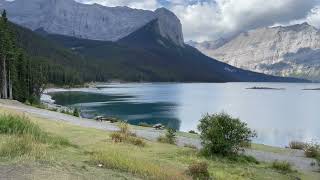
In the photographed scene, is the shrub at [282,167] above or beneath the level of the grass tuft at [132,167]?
beneath

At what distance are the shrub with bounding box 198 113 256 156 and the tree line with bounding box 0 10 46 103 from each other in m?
58.4

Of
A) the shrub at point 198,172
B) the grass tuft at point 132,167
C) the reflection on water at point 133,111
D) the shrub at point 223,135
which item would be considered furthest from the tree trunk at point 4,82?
the grass tuft at point 132,167

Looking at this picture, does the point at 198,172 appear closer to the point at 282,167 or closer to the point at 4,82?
the point at 282,167

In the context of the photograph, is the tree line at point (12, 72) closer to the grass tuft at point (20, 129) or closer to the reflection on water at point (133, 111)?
the reflection on water at point (133, 111)

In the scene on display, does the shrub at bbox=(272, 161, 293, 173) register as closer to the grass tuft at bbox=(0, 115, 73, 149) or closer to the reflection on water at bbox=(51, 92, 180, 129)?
the grass tuft at bbox=(0, 115, 73, 149)

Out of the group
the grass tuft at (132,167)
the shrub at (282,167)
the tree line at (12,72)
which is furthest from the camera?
the tree line at (12,72)

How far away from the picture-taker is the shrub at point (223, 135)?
2594 centimetres

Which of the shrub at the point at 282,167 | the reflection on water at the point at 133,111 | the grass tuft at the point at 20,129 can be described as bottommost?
→ the reflection on water at the point at 133,111

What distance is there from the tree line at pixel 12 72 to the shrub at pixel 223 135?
5839 centimetres

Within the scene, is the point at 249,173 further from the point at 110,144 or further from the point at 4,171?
the point at 4,171

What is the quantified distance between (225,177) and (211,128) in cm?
680

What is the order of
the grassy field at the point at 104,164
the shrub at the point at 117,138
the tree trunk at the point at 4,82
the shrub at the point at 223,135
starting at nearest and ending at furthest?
the grassy field at the point at 104,164 < the shrub at the point at 223,135 < the shrub at the point at 117,138 < the tree trunk at the point at 4,82

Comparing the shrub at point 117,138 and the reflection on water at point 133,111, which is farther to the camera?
the reflection on water at point 133,111

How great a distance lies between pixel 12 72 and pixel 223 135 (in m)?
65.7
